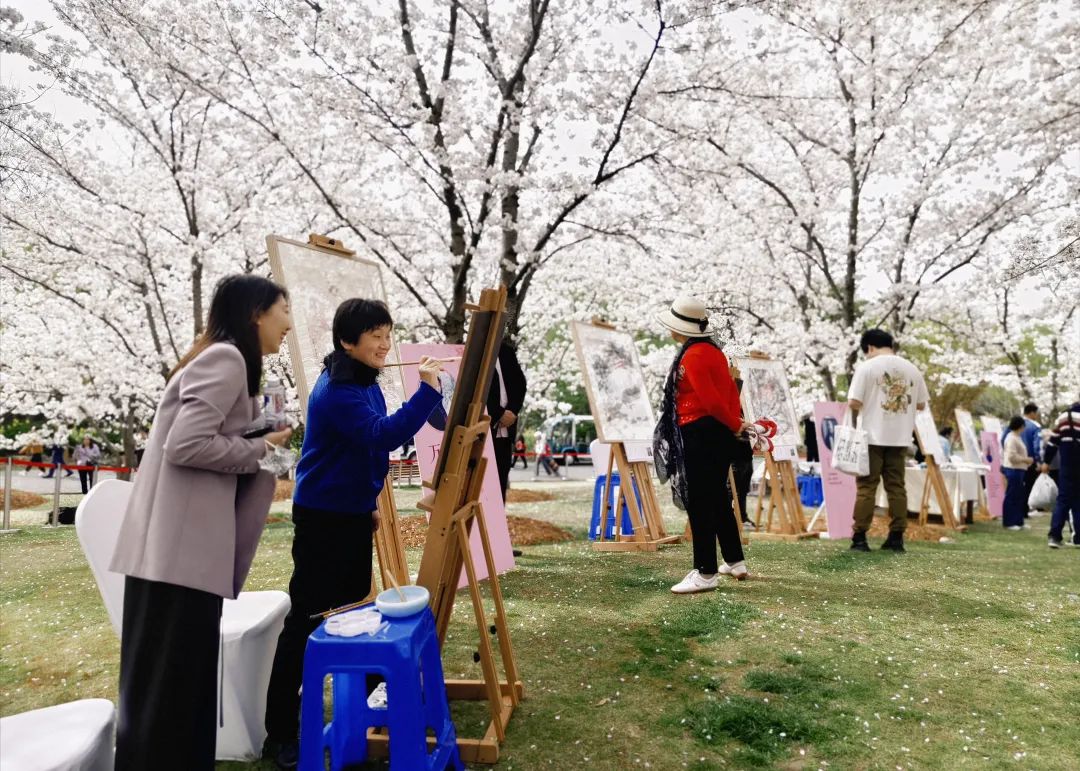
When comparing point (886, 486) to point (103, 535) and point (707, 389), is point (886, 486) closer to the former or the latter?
point (707, 389)

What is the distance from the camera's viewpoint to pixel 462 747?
2490mm

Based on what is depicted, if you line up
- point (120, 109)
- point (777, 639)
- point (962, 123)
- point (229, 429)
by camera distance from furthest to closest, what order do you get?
1. point (962, 123)
2. point (120, 109)
3. point (777, 639)
4. point (229, 429)

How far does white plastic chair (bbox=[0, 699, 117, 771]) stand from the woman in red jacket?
141 inches

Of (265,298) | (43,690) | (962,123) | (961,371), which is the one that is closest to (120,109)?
(43,690)

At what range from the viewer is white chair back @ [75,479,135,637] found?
230cm

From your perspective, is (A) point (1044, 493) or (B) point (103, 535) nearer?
(B) point (103, 535)

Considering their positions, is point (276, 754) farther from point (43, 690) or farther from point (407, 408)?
point (43, 690)

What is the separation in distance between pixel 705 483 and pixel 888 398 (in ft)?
8.99

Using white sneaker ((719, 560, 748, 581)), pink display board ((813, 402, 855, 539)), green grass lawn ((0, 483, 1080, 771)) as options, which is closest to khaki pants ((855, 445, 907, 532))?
green grass lawn ((0, 483, 1080, 771))

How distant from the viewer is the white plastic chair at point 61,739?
1.57m

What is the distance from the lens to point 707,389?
4.66m

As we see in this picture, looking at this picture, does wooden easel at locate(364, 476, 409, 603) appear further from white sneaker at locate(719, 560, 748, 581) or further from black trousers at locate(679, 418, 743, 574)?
white sneaker at locate(719, 560, 748, 581)

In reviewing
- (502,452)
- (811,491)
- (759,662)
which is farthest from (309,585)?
(811,491)

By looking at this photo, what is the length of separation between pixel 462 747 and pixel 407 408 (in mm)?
1235
